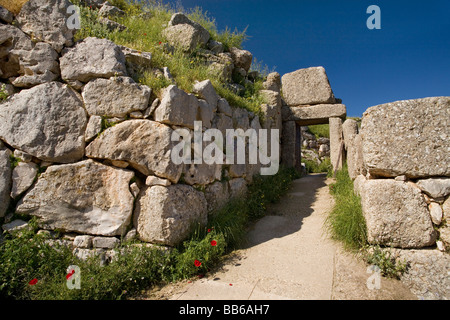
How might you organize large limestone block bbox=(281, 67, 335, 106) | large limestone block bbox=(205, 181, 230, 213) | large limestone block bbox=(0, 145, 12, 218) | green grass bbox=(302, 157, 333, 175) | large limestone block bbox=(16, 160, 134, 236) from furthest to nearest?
green grass bbox=(302, 157, 333, 175) → large limestone block bbox=(281, 67, 335, 106) → large limestone block bbox=(205, 181, 230, 213) → large limestone block bbox=(16, 160, 134, 236) → large limestone block bbox=(0, 145, 12, 218)

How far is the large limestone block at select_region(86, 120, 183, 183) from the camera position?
10.9 ft

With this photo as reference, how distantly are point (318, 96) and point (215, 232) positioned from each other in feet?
18.9

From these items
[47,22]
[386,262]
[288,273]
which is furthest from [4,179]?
[386,262]

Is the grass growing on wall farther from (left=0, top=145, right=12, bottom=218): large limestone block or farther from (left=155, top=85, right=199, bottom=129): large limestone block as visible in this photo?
(left=155, top=85, right=199, bottom=129): large limestone block

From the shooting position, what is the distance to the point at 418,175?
2979 mm

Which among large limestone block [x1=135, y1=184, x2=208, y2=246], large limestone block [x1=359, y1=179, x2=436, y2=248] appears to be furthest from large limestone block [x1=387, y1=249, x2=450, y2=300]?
large limestone block [x1=135, y1=184, x2=208, y2=246]

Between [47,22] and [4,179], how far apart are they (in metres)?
2.12

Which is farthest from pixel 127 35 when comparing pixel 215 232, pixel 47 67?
pixel 215 232

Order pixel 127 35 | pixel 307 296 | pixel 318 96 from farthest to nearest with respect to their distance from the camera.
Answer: pixel 318 96 → pixel 127 35 → pixel 307 296

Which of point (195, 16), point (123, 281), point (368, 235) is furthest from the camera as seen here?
point (195, 16)

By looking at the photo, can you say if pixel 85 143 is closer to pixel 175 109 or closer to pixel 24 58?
pixel 175 109

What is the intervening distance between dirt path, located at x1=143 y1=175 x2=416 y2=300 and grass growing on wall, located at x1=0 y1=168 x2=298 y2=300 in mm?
201

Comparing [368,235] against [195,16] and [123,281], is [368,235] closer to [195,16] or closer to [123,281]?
[123,281]

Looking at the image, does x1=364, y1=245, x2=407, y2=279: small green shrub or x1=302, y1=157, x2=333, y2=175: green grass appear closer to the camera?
x1=364, y1=245, x2=407, y2=279: small green shrub
